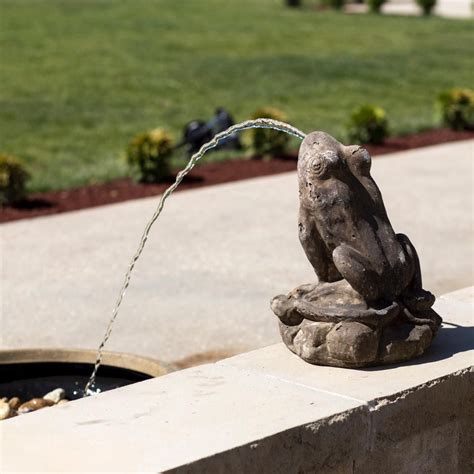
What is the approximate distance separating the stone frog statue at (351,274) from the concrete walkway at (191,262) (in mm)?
2769

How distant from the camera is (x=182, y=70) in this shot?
72.8 feet

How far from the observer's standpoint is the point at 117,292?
31.2ft

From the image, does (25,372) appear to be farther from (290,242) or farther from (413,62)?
(413,62)

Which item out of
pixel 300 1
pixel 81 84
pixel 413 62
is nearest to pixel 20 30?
pixel 81 84

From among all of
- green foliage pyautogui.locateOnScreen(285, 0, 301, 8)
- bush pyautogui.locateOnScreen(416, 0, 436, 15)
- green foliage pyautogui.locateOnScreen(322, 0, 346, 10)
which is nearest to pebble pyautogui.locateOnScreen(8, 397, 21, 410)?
bush pyautogui.locateOnScreen(416, 0, 436, 15)

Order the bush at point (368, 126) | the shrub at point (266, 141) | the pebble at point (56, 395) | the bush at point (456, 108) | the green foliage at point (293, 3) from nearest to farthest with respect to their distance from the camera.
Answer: the pebble at point (56, 395) → the shrub at point (266, 141) → the bush at point (368, 126) → the bush at point (456, 108) → the green foliage at point (293, 3)

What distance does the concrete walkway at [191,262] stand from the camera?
8.62 metres

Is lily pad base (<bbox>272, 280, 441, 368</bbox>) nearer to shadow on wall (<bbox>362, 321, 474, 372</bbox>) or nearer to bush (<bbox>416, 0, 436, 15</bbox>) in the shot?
shadow on wall (<bbox>362, 321, 474, 372</bbox>)

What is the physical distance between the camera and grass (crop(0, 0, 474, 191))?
17359 millimetres

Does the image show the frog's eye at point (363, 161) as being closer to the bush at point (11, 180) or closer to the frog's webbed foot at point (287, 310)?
the frog's webbed foot at point (287, 310)

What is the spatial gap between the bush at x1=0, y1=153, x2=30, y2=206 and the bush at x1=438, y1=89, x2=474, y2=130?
656 cm

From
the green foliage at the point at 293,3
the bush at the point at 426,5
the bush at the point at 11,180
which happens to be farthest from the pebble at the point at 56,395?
the green foliage at the point at 293,3

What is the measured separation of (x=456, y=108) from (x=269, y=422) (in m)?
12.8

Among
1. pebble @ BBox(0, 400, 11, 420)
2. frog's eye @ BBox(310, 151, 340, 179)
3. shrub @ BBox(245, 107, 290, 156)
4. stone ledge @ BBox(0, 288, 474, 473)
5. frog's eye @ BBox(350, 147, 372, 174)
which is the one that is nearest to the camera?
stone ledge @ BBox(0, 288, 474, 473)
